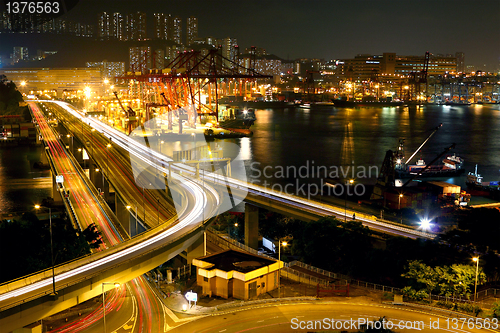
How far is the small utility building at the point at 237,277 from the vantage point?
14.6 ft

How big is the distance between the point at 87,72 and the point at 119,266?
46184mm

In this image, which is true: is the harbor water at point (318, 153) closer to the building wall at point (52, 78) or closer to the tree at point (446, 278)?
the tree at point (446, 278)

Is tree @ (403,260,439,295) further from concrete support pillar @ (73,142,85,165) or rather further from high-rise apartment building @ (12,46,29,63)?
high-rise apartment building @ (12,46,29,63)

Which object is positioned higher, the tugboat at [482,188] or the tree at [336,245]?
the tree at [336,245]

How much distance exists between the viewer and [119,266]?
12.4 feet

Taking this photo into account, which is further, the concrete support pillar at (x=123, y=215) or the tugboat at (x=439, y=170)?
the tugboat at (x=439, y=170)

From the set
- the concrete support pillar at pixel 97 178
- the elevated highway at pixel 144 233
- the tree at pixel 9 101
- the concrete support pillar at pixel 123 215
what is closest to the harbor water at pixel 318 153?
the concrete support pillar at pixel 97 178

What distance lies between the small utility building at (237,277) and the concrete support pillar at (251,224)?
71.4 inches

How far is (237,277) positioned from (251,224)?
2.21m

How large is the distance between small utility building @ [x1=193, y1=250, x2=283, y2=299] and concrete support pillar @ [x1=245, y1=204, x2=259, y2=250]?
1.81 m

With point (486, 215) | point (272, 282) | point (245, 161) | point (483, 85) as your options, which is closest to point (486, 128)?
point (245, 161)

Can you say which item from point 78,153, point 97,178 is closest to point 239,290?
point 97,178

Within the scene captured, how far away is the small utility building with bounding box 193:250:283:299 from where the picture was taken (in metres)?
4.45

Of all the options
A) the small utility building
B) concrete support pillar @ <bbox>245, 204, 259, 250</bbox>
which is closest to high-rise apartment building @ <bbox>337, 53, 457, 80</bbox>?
concrete support pillar @ <bbox>245, 204, 259, 250</bbox>
